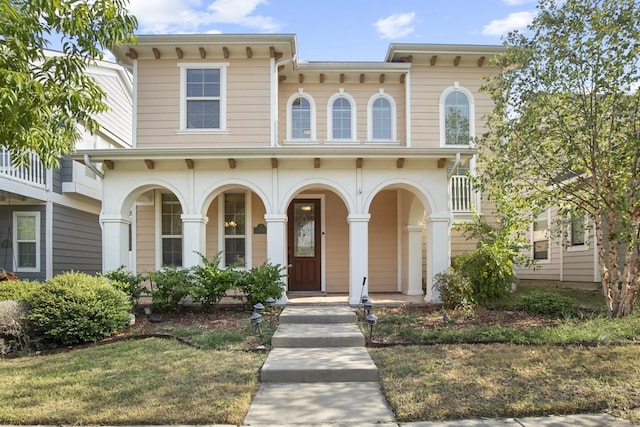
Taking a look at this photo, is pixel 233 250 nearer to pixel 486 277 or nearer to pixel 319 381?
pixel 486 277

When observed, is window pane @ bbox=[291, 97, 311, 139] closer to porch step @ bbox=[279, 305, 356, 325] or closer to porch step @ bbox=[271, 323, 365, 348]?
porch step @ bbox=[279, 305, 356, 325]

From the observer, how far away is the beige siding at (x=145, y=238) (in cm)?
1170

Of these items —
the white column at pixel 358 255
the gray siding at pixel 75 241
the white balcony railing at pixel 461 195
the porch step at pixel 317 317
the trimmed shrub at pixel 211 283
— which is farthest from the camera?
the gray siding at pixel 75 241

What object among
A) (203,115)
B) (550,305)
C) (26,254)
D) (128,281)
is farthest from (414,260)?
(26,254)

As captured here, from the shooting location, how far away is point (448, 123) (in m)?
12.6

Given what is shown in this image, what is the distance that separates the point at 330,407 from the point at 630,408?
2783 millimetres

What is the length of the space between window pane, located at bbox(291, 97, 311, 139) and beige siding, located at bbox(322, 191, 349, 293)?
1702mm

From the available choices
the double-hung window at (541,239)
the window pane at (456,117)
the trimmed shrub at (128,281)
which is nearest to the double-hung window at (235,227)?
the trimmed shrub at (128,281)

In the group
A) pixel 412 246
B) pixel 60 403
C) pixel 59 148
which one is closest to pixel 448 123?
pixel 412 246

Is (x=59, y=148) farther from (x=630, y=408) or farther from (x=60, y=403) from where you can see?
(x=630, y=408)

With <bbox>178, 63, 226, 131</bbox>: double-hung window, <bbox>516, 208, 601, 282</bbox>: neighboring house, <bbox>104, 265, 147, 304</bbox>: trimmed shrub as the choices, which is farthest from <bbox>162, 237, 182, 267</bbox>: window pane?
<bbox>516, 208, 601, 282</bbox>: neighboring house

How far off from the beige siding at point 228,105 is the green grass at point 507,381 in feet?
23.1

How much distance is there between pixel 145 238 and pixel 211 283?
138 inches

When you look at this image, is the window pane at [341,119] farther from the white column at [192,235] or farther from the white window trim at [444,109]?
the white column at [192,235]
